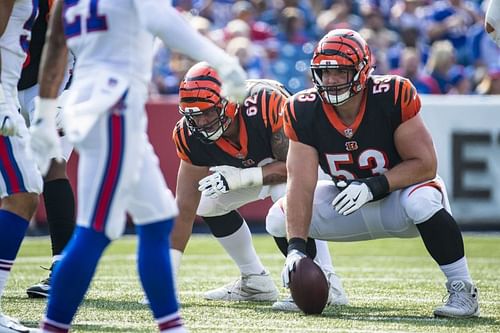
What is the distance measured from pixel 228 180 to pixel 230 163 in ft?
0.60

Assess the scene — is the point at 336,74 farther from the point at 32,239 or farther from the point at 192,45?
the point at 32,239

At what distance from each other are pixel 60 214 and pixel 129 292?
0.55m

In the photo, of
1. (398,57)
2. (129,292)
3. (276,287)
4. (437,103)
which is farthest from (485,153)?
(129,292)

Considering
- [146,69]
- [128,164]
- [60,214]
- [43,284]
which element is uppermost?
[146,69]

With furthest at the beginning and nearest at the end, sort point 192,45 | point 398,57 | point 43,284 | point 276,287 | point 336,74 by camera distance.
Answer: point 398,57
point 276,287
point 43,284
point 336,74
point 192,45

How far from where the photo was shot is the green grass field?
4121mm

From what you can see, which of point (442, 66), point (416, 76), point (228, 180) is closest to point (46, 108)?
point (228, 180)

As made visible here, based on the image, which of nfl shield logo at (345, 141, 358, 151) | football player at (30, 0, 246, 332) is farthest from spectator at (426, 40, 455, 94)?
football player at (30, 0, 246, 332)

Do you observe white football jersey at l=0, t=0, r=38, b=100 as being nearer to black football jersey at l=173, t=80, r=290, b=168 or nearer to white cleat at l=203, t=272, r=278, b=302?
black football jersey at l=173, t=80, r=290, b=168

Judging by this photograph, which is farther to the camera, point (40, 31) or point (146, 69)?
point (40, 31)

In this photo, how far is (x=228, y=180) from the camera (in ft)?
Answer: 16.1

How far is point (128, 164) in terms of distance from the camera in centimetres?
323

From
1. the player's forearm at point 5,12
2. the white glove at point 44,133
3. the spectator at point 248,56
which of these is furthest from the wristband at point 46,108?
the spectator at point 248,56

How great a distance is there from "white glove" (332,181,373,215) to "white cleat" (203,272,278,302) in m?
0.85
